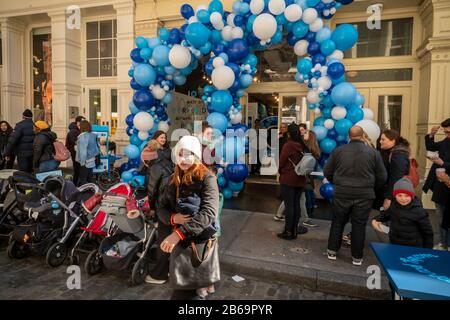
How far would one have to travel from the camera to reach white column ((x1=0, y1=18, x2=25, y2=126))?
10.4m

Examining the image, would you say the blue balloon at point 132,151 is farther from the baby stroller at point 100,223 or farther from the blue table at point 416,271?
the blue table at point 416,271

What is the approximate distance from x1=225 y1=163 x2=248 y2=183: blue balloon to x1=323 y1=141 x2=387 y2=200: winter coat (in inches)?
106

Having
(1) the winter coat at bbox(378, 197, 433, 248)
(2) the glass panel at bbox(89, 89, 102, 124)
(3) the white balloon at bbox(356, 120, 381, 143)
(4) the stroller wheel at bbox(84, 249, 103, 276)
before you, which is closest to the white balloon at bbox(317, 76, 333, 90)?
(3) the white balloon at bbox(356, 120, 381, 143)

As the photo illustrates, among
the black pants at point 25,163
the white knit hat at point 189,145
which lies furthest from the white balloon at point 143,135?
the white knit hat at point 189,145

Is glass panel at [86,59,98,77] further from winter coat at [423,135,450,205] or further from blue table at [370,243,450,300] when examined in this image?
blue table at [370,243,450,300]

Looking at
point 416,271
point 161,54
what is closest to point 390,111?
point 161,54

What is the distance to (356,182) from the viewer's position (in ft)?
12.0

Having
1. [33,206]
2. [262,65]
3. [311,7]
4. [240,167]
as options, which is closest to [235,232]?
[240,167]

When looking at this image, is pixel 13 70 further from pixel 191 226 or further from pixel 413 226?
pixel 413 226

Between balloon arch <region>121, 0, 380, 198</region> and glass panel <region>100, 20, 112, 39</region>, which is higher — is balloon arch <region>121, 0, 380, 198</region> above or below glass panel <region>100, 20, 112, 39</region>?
below

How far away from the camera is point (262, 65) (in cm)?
907

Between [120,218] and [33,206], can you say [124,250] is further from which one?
[33,206]

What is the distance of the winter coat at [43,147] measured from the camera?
5527 mm
